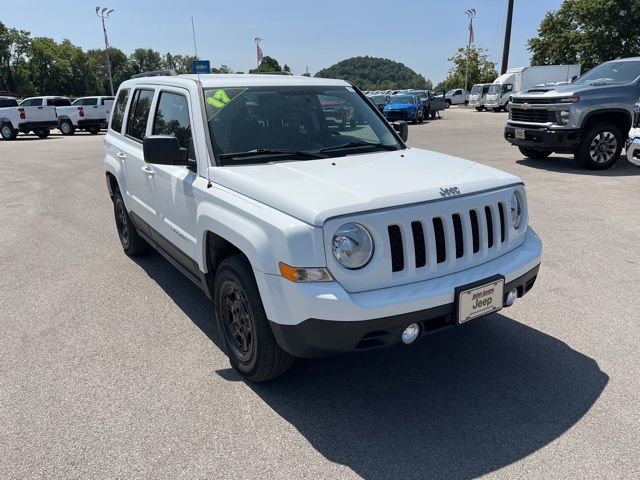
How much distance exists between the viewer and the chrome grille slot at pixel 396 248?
2770 millimetres

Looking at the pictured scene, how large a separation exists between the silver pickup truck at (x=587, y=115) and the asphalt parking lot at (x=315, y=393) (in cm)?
561

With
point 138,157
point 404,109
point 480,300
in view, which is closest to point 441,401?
point 480,300

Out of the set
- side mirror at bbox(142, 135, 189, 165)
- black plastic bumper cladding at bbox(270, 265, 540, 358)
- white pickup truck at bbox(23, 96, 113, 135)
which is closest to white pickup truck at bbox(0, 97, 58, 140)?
white pickup truck at bbox(23, 96, 113, 135)

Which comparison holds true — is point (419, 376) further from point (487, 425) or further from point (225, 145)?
point (225, 145)

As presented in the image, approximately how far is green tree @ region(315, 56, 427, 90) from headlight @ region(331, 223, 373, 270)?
393 feet

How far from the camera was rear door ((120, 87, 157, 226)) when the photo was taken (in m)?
4.67

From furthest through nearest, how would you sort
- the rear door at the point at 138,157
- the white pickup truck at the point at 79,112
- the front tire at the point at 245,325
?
the white pickup truck at the point at 79,112 < the rear door at the point at 138,157 < the front tire at the point at 245,325

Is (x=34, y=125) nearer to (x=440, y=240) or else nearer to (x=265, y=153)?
(x=265, y=153)

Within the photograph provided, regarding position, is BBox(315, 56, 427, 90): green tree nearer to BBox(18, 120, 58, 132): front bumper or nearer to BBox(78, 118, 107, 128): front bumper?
BBox(78, 118, 107, 128): front bumper

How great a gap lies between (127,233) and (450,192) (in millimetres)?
4157

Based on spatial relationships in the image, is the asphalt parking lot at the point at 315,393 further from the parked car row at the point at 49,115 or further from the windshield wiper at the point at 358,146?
the parked car row at the point at 49,115

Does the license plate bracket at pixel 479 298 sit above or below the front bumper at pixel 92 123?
above

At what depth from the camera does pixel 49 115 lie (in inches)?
989

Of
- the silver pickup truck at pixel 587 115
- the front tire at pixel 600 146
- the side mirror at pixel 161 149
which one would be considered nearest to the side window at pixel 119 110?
the side mirror at pixel 161 149
